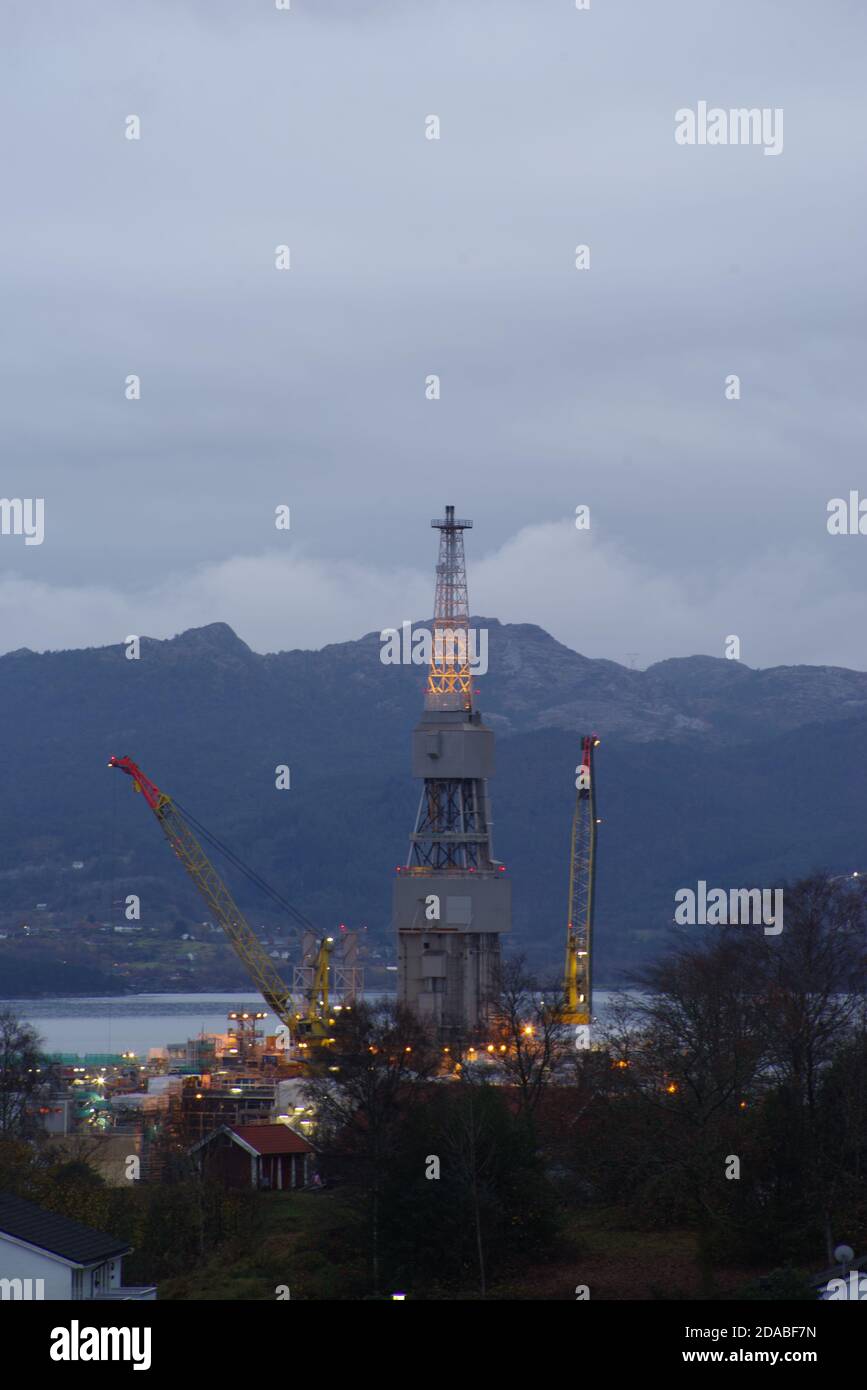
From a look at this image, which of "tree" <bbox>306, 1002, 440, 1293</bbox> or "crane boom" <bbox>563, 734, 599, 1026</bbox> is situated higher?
"crane boom" <bbox>563, 734, 599, 1026</bbox>

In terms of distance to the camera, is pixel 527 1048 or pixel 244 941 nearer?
pixel 527 1048

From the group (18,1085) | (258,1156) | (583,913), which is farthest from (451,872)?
(258,1156)

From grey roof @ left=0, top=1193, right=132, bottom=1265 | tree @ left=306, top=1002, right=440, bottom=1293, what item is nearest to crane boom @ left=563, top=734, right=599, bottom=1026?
tree @ left=306, top=1002, right=440, bottom=1293

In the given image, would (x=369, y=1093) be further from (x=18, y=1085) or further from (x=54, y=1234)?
(x=18, y=1085)

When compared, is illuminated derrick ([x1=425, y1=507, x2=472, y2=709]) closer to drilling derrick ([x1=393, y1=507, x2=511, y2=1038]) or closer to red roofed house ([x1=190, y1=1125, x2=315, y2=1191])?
drilling derrick ([x1=393, y1=507, x2=511, y2=1038])
